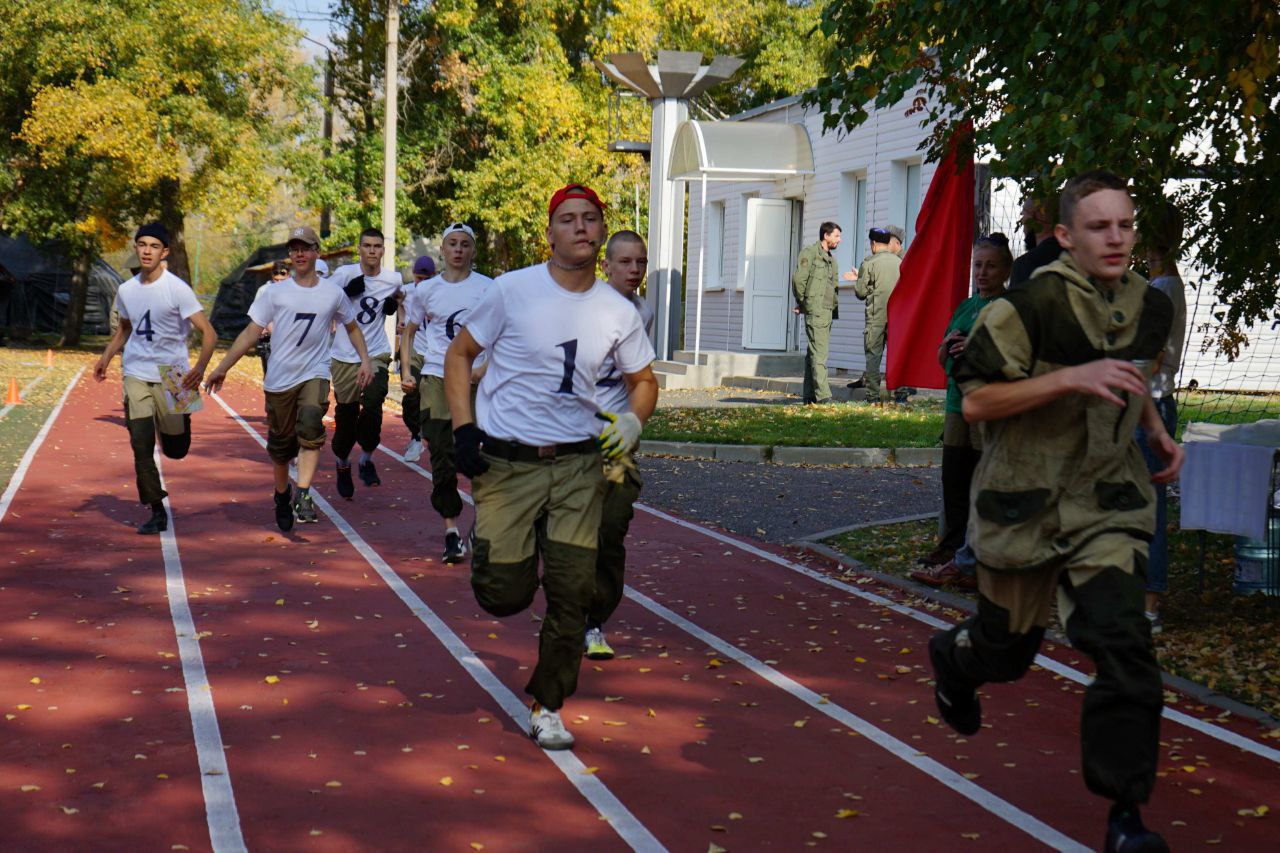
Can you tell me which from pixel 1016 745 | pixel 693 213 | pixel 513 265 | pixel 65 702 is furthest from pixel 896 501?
pixel 513 265

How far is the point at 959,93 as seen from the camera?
888 cm

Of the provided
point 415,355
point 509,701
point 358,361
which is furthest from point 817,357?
point 509,701

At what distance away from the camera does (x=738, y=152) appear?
27188mm

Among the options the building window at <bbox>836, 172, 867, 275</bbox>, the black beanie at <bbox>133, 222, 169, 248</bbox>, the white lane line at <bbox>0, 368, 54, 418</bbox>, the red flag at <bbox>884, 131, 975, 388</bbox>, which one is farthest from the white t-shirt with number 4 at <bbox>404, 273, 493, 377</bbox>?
the building window at <bbox>836, 172, 867, 275</bbox>

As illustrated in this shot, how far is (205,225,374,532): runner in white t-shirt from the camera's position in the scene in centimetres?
1129

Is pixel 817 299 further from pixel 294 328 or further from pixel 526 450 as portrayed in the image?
pixel 526 450

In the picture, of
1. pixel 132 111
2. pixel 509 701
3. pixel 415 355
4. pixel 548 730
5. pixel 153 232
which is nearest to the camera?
pixel 548 730

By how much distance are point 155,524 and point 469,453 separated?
611 cm

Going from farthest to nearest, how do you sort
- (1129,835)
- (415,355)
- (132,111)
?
1. (132,111)
2. (415,355)
3. (1129,835)

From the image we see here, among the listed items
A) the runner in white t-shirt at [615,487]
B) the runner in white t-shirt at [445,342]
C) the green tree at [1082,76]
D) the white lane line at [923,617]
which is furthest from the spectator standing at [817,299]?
the runner in white t-shirt at [615,487]

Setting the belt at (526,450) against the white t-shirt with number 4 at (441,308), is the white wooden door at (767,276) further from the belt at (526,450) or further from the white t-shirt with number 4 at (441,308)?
the belt at (526,450)

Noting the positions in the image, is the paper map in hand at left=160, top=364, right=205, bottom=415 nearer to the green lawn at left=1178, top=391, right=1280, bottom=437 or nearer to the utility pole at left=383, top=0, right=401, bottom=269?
the green lawn at left=1178, top=391, right=1280, bottom=437

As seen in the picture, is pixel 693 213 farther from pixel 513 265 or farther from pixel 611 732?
pixel 611 732

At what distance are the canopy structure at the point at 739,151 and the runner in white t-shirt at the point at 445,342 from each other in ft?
52.0
